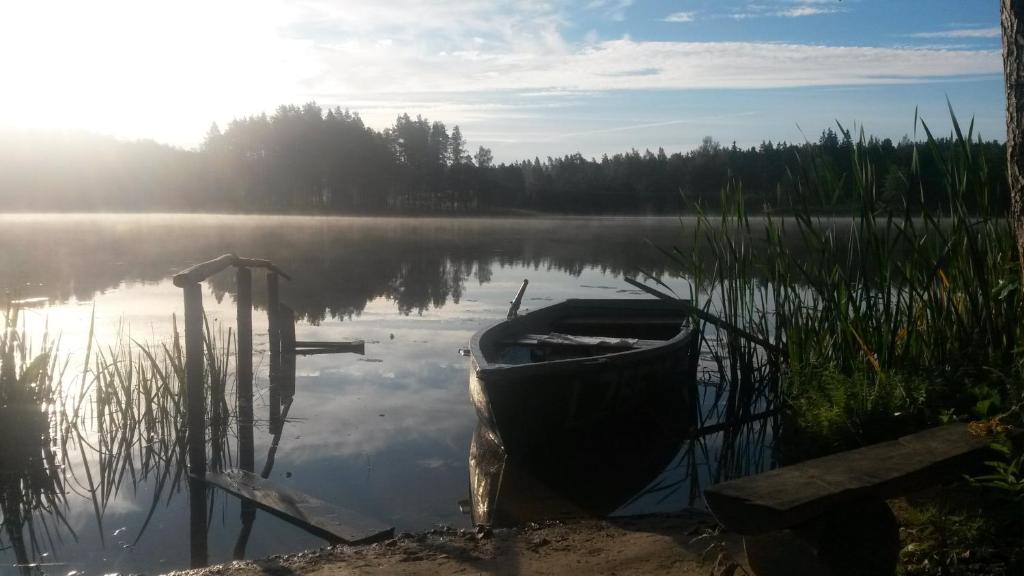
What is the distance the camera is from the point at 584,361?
22.1 feet

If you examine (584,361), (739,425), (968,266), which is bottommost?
(739,425)

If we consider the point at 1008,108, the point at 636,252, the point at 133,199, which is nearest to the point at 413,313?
the point at 1008,108

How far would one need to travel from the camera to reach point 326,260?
25.8 metres

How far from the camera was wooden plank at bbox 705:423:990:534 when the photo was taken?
A: 108 inches

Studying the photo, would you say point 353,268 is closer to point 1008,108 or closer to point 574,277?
point 574,277

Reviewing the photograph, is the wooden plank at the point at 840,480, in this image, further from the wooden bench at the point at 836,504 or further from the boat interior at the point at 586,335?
the boat interior at the point at 586,335

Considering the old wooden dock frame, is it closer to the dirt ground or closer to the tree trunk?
the dirt ground

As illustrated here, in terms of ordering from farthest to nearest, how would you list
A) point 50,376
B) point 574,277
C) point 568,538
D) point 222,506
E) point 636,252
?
point 636,252
point 574,277
point 50,376
point 222,506
point 568,538

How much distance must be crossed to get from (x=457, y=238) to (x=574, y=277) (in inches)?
749

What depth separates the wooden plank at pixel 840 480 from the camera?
8.99 ft

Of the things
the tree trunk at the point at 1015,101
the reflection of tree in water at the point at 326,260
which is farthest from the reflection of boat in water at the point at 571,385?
the reflection of tree in water at the point at 326,260

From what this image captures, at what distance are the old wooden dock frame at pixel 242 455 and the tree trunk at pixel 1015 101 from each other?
3.61m

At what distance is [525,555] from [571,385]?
2.33m

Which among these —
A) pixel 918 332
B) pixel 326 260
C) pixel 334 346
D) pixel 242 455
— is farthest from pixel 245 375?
pixel 326 260
